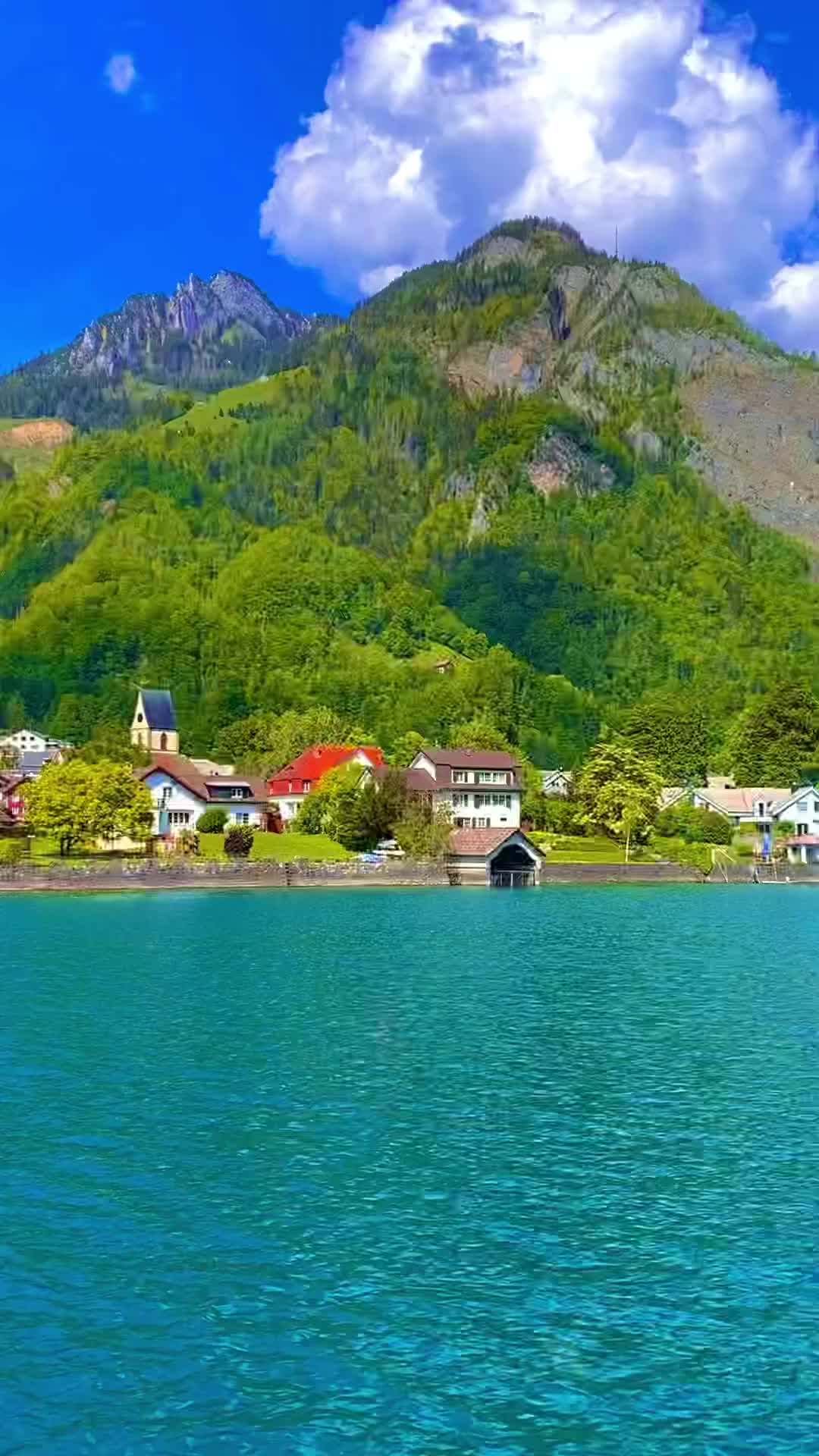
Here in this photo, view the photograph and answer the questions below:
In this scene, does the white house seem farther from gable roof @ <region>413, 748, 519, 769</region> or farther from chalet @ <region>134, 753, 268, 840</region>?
chalet @ <region>134, 753, 268, 840</region>

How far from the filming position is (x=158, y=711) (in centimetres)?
16338

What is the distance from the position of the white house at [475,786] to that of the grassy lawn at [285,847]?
12.6 metres

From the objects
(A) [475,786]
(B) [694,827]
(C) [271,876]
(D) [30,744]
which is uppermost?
(D) [30,744]

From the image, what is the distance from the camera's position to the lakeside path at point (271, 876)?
8812 cm

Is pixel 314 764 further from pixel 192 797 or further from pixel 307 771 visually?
pixel 192 797

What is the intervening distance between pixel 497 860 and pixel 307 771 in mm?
41583

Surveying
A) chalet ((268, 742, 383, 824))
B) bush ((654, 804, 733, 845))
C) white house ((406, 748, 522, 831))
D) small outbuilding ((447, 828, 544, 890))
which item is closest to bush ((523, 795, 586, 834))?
white house ((406, 748, 522, 831))

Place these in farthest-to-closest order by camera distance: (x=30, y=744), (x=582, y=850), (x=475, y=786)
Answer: (x=30, y=744) → (x=475, y=786) → (x=582, y=850)

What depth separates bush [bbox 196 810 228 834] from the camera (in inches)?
4823

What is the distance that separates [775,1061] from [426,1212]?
14.1 meters

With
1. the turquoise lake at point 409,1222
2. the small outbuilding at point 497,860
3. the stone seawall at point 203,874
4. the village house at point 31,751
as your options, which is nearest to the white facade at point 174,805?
the village house at point 31,751

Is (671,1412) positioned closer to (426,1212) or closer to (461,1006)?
(426,1212)

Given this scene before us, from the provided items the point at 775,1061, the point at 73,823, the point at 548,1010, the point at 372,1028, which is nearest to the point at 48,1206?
the point at 372,1028

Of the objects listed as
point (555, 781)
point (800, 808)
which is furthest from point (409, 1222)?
point (555, 781)
